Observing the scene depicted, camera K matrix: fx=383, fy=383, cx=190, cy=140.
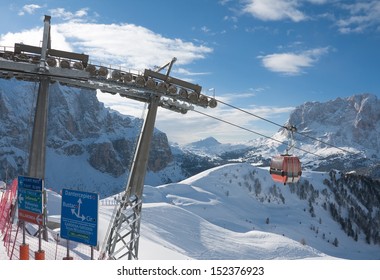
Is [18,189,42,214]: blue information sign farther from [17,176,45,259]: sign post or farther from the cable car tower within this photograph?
the cable car tower

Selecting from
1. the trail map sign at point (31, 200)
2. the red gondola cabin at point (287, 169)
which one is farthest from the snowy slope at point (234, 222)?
the trail map sign at point (31, 200)

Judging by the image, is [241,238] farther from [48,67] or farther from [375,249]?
[375,249]

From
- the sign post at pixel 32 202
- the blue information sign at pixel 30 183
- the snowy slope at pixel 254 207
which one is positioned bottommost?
the snowy slope at pixel 254 207

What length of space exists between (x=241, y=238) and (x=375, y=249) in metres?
120

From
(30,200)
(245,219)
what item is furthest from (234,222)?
(30,200)

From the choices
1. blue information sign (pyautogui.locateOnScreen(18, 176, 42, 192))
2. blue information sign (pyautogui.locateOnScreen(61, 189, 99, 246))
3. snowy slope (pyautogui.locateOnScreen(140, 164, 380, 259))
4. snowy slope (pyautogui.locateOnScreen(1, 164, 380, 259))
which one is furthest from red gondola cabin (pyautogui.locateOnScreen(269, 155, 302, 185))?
snowy slope (pyautogui.locateOnScreen(140, 164, 380, 259))

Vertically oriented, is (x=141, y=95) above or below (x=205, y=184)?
above

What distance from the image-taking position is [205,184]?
524 ft

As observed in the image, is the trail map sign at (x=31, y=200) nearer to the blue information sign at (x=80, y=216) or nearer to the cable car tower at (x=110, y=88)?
the blue information sign at (x=80, y=216)

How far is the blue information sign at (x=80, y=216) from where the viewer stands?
11.2 meters

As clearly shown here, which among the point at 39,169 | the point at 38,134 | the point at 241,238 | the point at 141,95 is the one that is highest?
the point at 141,95

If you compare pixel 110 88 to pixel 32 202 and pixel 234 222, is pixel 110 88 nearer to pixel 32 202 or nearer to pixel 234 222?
pixel 32 202

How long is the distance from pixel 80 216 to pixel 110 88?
28.0 feet
